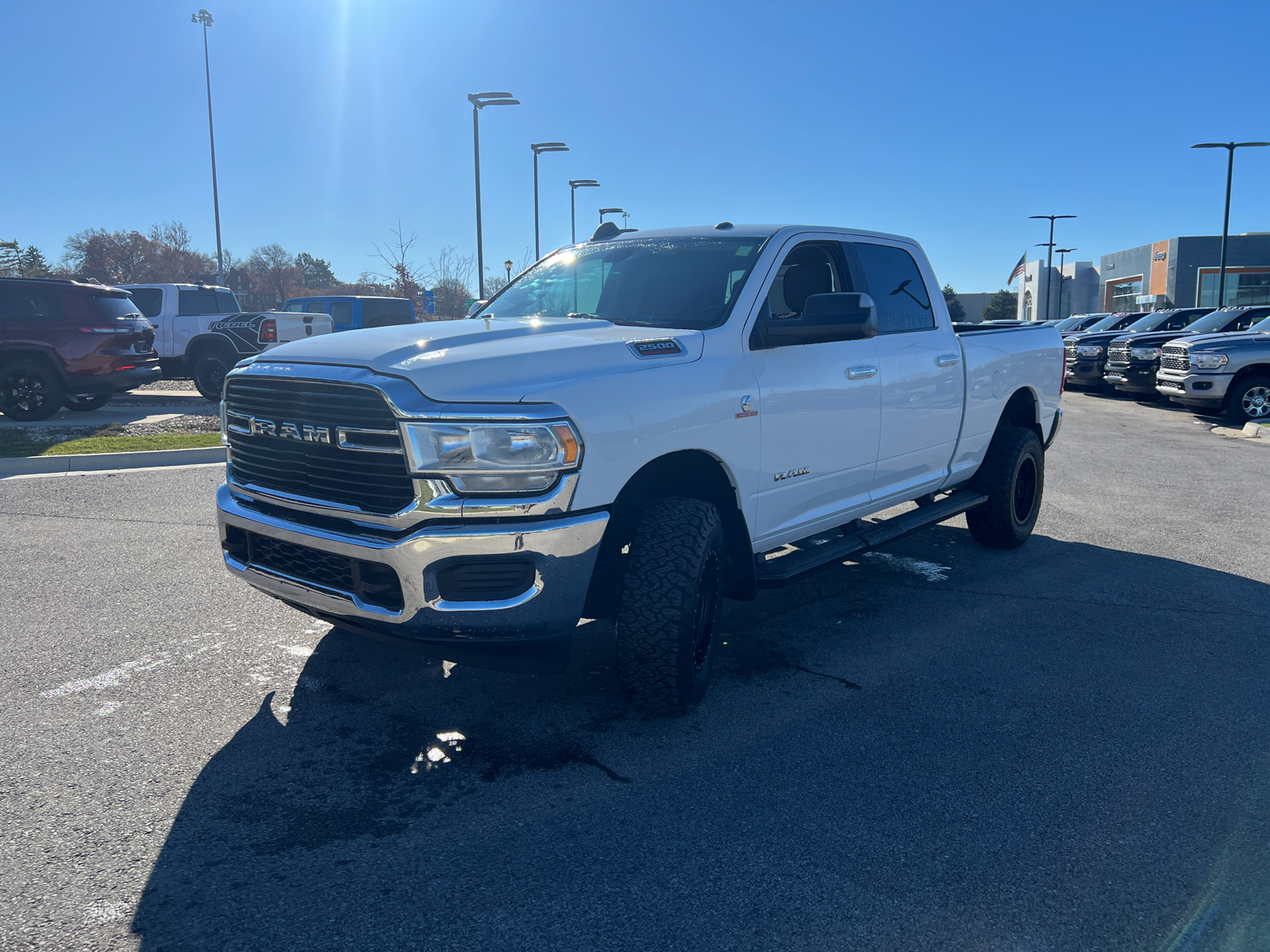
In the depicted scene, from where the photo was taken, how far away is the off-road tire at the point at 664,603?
3400 millimetres

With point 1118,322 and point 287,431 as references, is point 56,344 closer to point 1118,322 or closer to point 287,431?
point 287,431

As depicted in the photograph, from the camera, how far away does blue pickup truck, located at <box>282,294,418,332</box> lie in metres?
18.8

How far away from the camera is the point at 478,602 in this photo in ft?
10.2

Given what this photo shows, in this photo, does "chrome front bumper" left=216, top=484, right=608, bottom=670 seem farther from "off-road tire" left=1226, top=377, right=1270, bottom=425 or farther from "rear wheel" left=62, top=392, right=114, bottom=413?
"off-road tire" left=1226, top=377, right=1270, bottom=425

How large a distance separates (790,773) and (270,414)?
229cm

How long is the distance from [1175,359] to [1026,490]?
10.9 m

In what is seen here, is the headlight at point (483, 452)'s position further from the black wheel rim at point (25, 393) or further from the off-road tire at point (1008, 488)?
the black wheel rim at point (25, 393)

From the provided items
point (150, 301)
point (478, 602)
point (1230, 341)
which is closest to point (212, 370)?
point (150, 301)

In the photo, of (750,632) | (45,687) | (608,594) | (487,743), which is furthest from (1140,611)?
(45,687)

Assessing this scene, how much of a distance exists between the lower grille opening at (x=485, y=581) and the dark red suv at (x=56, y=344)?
11752 mm

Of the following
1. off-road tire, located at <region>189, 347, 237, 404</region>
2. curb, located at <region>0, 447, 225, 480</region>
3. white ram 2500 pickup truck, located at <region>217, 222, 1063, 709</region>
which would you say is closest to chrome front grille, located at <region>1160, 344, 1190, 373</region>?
white ram 2500 pickup truck, located at <region>217, 222, 1063, 709</region>

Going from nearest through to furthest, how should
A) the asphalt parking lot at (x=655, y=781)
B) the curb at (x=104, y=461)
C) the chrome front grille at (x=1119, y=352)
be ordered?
the asphalt parking lot at (x=655, y=781) < the curb at (x=104, y=461) < the chrome front grille at (x=1119, y=352)

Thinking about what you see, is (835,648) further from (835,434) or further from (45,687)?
(45,687)

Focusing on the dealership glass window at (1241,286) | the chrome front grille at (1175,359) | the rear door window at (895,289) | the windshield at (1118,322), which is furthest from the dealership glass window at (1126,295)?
the rear door window at (895,289)
